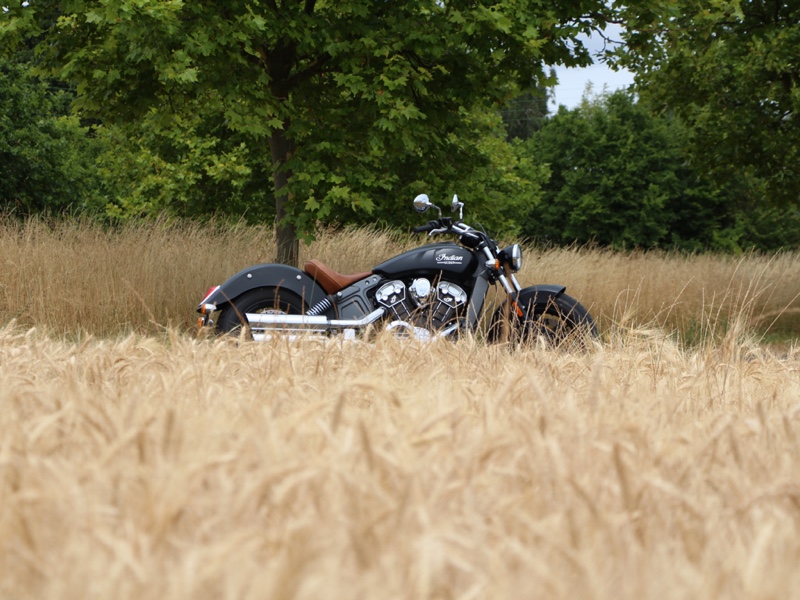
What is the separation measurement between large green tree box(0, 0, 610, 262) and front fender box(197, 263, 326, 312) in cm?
189

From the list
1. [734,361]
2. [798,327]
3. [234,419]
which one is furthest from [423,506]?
[798,327]

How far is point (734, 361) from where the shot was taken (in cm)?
472

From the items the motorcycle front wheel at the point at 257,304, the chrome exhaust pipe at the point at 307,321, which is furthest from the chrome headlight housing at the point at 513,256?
the motorcycle front wheel at the point at 257,304

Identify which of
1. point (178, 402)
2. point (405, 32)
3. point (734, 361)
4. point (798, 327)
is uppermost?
point (405, 32)

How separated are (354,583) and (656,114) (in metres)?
17.8

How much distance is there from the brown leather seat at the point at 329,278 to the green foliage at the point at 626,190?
35.7 m

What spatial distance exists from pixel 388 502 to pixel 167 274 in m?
9.01

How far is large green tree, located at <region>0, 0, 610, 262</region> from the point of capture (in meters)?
9.20

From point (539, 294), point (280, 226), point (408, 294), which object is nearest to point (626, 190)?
point (280, 226)

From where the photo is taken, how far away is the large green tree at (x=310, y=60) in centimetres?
920

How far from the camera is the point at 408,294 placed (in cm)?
762

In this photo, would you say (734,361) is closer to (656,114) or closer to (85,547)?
(85,547)

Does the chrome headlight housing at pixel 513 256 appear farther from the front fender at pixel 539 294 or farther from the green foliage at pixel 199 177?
the green foliage at pixel 199 177

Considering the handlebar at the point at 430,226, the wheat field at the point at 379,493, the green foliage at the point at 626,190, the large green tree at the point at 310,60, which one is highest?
the large green tree at the point at 310,60
